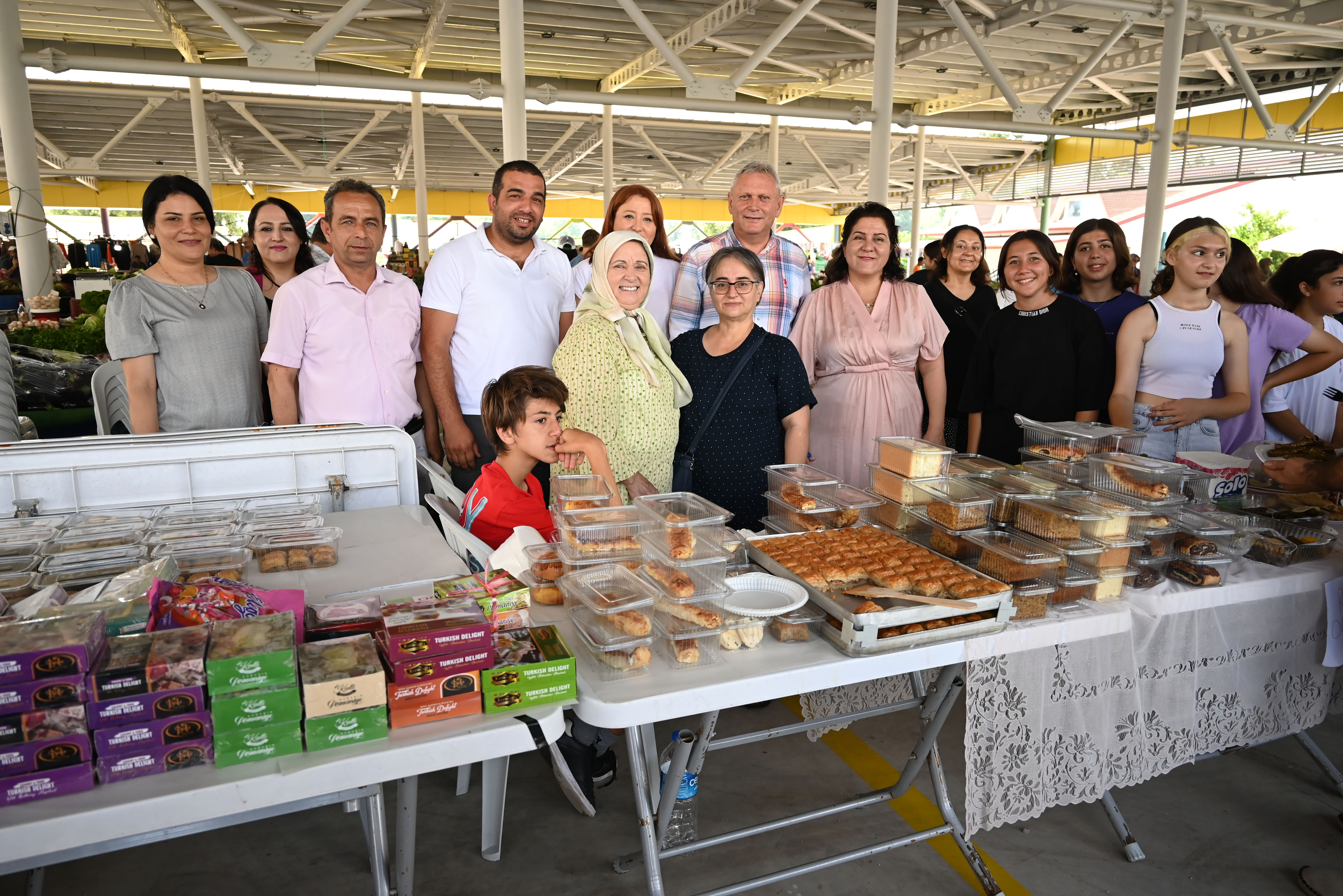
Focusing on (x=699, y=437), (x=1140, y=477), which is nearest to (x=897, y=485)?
(x=1140, y=477)

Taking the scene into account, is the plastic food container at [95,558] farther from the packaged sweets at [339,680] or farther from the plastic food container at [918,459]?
the plastic food container at [918,459]

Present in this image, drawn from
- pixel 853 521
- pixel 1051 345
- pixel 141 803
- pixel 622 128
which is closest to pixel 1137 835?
pixel 853 521

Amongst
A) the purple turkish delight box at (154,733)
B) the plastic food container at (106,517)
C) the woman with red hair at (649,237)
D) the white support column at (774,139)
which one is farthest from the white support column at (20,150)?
the white support column at (774,139)

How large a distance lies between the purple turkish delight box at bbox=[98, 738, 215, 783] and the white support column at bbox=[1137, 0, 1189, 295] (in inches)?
424

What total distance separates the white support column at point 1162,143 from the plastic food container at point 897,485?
9051 millimetres

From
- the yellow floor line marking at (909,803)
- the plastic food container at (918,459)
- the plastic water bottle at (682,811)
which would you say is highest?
the plastic food container at (918,459)

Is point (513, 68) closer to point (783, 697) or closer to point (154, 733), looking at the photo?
point (783, 697)

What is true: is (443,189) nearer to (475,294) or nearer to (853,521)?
(475,294)

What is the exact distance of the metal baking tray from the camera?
1699mm

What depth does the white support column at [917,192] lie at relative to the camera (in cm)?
1552

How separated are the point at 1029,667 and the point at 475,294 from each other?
8.15 ft

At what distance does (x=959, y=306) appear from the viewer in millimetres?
4281

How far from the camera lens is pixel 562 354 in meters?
2.76

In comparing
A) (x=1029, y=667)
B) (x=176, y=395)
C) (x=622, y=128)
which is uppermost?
(x=622, y=128)
